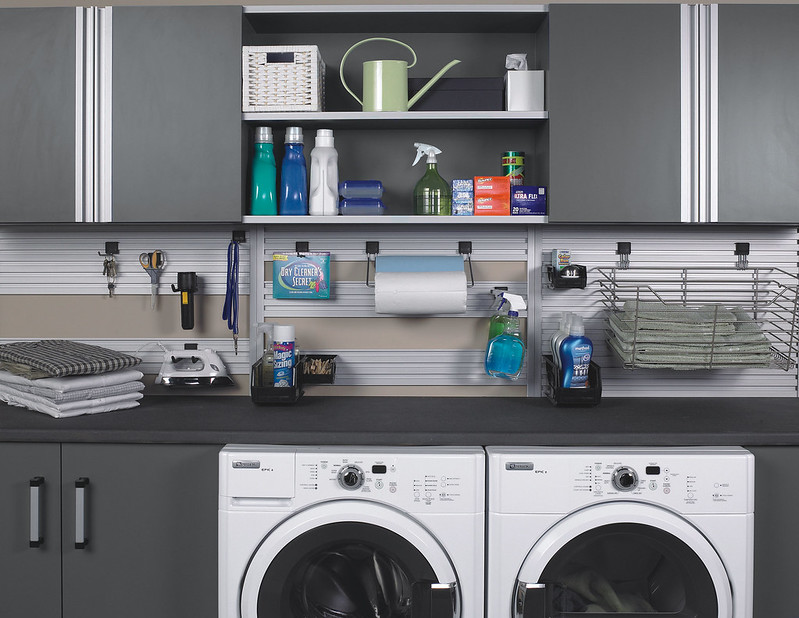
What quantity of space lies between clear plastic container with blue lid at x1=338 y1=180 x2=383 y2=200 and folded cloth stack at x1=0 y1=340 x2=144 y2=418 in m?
0.92

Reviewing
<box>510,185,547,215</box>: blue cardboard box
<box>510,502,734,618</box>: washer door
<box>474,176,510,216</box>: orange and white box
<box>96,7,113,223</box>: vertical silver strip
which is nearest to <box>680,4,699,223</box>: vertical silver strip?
<box>510,185,547,215</box>: blue cardboard box

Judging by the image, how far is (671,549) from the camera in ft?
5.72

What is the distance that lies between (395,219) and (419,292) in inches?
10.3

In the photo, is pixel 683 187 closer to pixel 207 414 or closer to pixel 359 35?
pixel 359 35

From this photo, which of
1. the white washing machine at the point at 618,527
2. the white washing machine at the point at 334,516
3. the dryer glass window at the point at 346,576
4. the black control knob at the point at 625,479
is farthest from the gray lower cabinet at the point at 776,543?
the dryer glass window at the point at 346,576

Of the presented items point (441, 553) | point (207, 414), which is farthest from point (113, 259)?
point (441, 553)

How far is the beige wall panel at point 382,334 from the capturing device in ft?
8.03

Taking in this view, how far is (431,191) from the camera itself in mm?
2258

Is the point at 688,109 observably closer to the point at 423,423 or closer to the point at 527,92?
the point at 527,92

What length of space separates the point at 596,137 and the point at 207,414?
1534 mm

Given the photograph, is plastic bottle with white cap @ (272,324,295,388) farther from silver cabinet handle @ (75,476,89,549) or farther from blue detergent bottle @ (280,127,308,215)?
silver cabinet handle @ (75,476,89,549)

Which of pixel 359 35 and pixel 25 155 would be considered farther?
pixel 359 35

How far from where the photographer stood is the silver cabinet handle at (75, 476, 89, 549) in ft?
5.96

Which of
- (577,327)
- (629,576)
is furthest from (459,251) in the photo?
(629,576)
